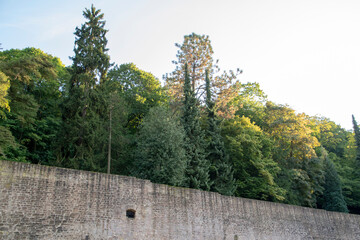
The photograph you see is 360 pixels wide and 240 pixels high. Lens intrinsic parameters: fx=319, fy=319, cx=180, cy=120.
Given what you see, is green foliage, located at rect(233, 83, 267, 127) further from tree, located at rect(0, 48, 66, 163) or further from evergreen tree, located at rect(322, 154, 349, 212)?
tree, located at rect(0, 48, 66, 163)

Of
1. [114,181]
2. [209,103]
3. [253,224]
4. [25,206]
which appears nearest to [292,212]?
[253,224]

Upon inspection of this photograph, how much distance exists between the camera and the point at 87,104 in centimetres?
2038

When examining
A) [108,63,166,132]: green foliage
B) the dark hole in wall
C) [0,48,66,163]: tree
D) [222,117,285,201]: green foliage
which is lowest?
the dark hole in wall

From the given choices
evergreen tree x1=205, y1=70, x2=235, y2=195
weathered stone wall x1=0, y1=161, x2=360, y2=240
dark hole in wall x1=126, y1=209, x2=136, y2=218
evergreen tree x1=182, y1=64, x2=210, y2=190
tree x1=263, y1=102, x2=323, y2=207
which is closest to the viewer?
weathered stone wall x1=0, y1=161, x2=360, y2=240

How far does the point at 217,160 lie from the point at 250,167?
132 inches

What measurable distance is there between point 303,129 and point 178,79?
13407 mm

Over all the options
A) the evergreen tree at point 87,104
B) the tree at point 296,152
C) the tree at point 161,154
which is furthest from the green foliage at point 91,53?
the tree at point 296,152

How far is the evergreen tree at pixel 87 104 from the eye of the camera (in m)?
19.6

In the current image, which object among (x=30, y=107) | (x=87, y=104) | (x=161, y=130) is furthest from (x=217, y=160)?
(x=30, y=107)

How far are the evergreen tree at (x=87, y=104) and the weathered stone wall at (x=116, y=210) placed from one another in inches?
265

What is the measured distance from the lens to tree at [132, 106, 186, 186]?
742 inches

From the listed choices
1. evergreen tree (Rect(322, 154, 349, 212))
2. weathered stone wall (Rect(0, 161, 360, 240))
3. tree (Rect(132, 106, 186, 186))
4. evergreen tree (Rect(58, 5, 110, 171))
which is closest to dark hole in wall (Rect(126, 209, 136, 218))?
weathered stone wall (Rect(0, 161, 360, 240))

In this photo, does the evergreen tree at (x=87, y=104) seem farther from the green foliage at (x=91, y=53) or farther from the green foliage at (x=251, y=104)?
the green foliage at (x=251, y=104)

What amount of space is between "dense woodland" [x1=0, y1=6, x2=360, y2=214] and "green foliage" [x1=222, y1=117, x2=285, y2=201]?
81 mm
